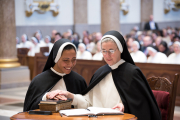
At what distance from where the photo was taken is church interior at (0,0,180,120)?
8.45 metres

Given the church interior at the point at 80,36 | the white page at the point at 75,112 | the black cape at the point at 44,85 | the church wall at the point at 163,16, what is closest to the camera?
the white page at the point at 75,112

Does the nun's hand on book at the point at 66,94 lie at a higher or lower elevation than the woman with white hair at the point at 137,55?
higher

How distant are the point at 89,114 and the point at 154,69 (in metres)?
4.96

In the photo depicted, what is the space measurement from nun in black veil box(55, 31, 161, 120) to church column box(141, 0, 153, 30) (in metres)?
18.0

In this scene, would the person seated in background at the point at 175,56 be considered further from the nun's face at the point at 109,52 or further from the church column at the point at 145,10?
the church column at the point at 145,10

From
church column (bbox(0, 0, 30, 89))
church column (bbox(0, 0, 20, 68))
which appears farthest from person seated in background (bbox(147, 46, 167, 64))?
church column (bbox(0, 0, 20, 68))

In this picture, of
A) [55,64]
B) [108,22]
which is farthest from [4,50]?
[55,64]

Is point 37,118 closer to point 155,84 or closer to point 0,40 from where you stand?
point 155,84

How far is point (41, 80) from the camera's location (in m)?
3.45

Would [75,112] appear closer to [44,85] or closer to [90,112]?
[90,112]

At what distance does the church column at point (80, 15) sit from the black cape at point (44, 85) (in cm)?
1528

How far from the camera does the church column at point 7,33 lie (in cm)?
Result: 941

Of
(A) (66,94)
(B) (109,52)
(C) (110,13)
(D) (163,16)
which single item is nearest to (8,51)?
(C) (110,13)

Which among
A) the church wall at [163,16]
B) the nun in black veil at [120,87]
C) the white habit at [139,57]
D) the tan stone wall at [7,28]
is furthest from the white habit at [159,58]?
the church wall at [163,16]
